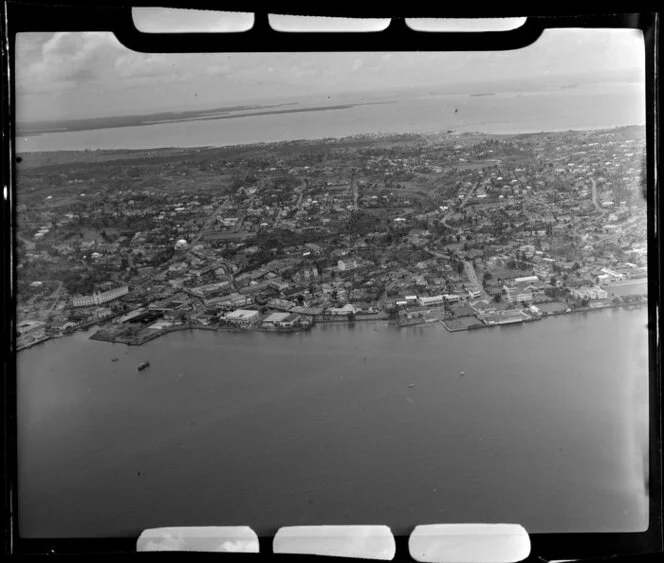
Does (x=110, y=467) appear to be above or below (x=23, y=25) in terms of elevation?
below

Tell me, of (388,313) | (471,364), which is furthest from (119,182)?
(471,364)

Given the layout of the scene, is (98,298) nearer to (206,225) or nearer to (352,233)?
(206,225)

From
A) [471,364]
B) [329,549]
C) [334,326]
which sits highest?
[334,326]

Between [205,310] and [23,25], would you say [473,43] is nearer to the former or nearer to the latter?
[205,310]

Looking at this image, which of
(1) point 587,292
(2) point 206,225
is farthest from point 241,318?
(1) point 587,292

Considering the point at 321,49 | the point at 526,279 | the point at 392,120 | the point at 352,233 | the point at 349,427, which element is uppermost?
the point at 321,49

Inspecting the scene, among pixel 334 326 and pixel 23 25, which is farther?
pixel 334 326

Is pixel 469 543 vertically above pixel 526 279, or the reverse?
pixel 526 279
